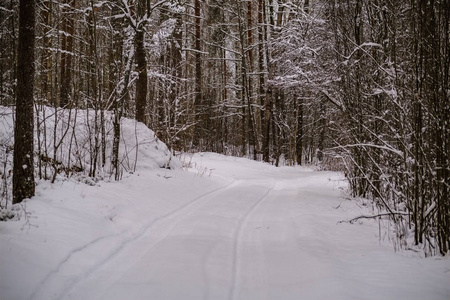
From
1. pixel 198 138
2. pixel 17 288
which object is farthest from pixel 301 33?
pixel 198 138

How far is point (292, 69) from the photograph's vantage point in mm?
9758

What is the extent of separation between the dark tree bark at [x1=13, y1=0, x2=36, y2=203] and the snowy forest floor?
41 cm

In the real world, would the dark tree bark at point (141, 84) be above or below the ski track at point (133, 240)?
above

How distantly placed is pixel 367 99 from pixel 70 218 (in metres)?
6.83

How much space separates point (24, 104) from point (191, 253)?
374 centimetres

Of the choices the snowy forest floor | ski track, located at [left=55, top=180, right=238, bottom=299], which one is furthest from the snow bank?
ski track, located at [left=55, top=180, right=238, bottom=299]

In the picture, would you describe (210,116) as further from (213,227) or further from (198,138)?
(213,227)

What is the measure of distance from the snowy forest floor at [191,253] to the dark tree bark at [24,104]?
0.41 m

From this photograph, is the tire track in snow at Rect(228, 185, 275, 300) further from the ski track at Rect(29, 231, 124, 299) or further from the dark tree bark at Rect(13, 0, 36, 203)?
the dark tree bark at Rect(13, 0, 36, 203)

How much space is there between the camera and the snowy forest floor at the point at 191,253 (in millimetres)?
3297

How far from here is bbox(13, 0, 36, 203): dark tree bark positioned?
16.4 ft

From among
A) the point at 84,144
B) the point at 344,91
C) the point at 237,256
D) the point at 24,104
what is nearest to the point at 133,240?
the point at 237,256

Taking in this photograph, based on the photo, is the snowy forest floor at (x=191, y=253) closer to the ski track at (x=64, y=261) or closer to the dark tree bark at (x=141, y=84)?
the ski track at (x=64, y=261)

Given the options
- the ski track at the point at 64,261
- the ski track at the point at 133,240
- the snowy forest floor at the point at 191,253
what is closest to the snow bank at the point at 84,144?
the snowy forest floor at the point at 191,253
